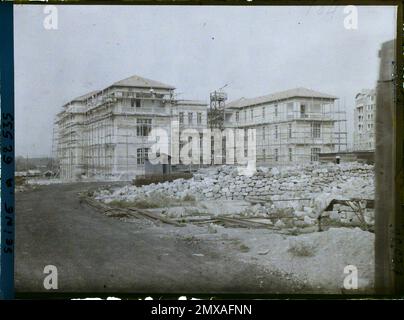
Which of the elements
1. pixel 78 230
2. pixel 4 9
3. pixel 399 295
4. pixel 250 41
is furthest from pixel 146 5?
pixel 399 295

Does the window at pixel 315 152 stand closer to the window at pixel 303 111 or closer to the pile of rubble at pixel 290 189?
the pile of rubble at pixel 290 189

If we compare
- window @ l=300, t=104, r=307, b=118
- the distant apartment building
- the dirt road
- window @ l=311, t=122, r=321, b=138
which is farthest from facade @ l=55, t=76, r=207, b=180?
the distant apartment building

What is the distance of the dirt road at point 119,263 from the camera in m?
3.97

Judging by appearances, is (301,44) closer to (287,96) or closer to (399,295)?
(287,96)

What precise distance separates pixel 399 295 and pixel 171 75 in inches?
108

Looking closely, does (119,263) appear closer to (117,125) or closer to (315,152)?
(117,125)

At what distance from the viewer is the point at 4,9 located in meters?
3.87

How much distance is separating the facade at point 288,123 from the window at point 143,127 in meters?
0.71

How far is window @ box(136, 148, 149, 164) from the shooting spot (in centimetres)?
417

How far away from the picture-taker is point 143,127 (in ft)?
13.8

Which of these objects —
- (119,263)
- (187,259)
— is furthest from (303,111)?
(119,263)

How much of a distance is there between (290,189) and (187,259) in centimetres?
109

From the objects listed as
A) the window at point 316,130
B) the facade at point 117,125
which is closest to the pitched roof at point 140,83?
the facade at point 117,125


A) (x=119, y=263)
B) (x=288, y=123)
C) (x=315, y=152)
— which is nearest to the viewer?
(x=119, y=263)
